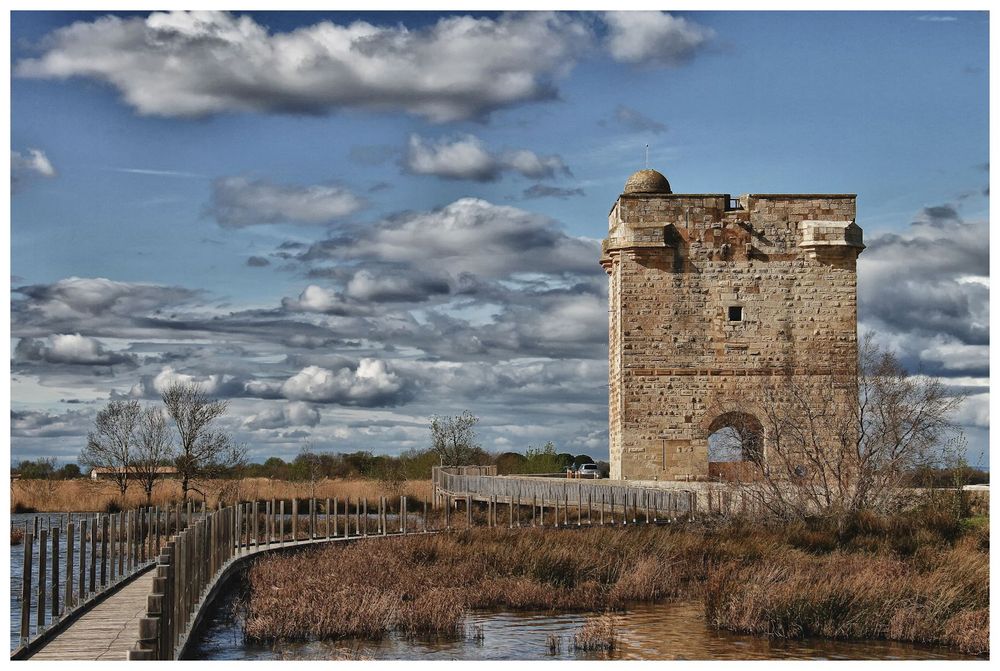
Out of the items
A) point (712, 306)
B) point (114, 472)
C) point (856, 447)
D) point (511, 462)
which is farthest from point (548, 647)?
point (511, 462)

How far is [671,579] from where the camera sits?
21.8m

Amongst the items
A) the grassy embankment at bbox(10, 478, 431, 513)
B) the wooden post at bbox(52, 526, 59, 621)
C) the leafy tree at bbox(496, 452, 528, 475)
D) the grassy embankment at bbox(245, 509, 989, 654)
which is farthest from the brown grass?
the leafy tree at bbox(496, 452, 528, 475)

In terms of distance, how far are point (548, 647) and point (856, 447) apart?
525 inches

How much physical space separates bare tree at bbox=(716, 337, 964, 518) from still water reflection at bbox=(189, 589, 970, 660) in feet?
30.4

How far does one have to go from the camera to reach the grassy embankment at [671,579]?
680 inches

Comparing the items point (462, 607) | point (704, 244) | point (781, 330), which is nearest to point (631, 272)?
point (704, 244)

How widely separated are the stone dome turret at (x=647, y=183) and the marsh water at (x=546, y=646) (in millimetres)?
21631

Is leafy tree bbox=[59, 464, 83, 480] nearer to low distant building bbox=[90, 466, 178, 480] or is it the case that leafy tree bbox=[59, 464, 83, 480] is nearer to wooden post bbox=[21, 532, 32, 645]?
low distant building bbox=[90, 466, 178, 480]

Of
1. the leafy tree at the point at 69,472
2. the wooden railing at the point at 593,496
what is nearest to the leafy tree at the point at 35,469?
the leafy tree at the point at 69,472

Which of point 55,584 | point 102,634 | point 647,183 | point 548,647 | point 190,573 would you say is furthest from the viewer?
point 647,183

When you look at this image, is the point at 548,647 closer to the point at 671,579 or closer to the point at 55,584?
the point at 671,579

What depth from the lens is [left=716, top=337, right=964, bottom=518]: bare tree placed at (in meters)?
26.4

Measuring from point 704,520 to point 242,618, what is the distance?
12886 mm

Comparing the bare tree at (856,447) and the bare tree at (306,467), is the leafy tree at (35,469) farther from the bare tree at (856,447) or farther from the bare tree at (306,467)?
the bare tree at (856,447)
